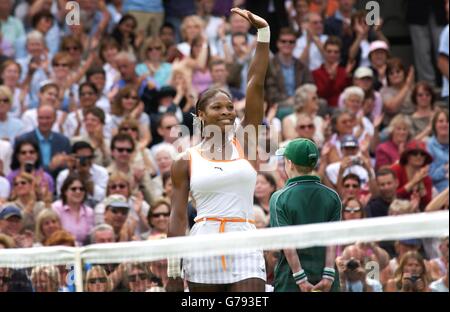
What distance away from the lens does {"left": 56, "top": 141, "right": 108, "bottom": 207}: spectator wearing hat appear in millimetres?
14430

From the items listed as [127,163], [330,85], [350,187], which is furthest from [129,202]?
[330,85]

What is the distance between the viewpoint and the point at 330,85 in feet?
54.6

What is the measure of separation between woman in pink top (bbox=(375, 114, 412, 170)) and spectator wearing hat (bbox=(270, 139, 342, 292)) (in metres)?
6.68

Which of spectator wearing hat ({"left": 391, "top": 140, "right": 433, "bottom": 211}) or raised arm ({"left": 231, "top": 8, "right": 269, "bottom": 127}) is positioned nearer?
raised arm ({"left": 231, "top": 8, "right": 269, "bottom": 127})

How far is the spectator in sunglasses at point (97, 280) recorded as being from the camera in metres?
8.43

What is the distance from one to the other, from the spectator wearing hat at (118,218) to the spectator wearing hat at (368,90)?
360cm

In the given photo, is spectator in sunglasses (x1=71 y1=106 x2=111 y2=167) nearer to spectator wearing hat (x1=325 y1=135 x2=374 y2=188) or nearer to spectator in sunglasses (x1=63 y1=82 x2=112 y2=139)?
spectator in sunglasses (x1=63 y1=82 x2=112 y2=139)

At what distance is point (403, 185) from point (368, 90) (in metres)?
2.03

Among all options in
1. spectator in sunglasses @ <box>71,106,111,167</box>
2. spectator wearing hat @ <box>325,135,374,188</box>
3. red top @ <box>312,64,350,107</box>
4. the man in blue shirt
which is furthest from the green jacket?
red top @ <box>312,64,350,107</box>

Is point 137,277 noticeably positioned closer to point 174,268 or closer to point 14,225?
point 174,268

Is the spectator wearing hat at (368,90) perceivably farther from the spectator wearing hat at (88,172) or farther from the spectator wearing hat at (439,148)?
the spectator wearing hat at (88,172)

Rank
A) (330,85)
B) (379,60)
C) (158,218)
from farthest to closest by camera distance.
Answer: (379,60), (330,85), (158,218)

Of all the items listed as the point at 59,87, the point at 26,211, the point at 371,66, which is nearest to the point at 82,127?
the point at 59,87

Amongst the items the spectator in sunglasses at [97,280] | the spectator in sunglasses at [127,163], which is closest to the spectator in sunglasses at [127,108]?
the spectator in sunglasses at [127,163]
